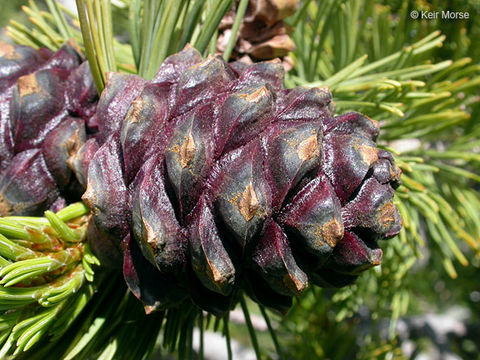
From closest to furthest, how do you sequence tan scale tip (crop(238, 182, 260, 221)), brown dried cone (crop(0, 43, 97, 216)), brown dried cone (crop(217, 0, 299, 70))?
tan scale tip (crop(238, 182, 260, 221)) < brown dried cone (crop(0, 43, 97, 216)) < brown dried cone (crop(217, 0, 299, 70))

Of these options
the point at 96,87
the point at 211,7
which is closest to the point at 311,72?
the point at 211,7

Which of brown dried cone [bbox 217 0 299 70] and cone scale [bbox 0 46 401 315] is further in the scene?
brown dried cone [bbox 217 0 299 70]

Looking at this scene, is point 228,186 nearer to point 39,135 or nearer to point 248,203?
point 248,203

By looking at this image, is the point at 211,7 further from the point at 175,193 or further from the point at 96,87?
the point at 175,193

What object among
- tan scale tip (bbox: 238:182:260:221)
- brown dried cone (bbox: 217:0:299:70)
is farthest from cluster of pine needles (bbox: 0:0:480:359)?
tan scale tip (bbox: 238:182:260:221)

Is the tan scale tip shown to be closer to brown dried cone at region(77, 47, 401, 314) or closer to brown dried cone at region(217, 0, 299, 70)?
brown dried cone at region(77, 47, 401, 314)
